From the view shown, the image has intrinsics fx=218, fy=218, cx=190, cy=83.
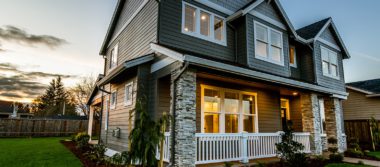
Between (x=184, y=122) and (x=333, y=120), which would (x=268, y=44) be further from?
(x=184, y=122)

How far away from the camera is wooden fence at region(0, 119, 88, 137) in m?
21.7

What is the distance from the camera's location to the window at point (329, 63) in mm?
13137

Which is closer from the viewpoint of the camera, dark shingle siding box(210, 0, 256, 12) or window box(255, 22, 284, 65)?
dark shingle siding box(210, 0, 256, 12)

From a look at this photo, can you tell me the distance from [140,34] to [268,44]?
5.89m

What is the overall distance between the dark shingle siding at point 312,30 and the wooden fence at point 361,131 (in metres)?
6.93

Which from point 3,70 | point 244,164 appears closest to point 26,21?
point 3,70

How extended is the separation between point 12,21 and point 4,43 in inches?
166

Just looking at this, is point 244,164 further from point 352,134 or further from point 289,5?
point 289,5

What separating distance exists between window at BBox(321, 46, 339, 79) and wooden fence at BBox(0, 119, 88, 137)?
2471 centimetres

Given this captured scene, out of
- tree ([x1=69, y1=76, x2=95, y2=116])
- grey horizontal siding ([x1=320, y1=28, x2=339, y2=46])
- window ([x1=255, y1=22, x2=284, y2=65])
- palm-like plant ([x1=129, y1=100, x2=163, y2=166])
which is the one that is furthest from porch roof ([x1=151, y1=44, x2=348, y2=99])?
tree ([x1=69, y1=76, x2=95, y2=116])

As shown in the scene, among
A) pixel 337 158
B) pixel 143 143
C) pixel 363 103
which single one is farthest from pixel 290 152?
pixel 363 103

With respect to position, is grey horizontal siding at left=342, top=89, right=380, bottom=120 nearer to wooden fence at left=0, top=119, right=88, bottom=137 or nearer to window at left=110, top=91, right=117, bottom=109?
window at left=110, top=91, right=117, bottom=109

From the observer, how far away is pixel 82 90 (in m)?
36.8

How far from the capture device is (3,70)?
23938 mm
